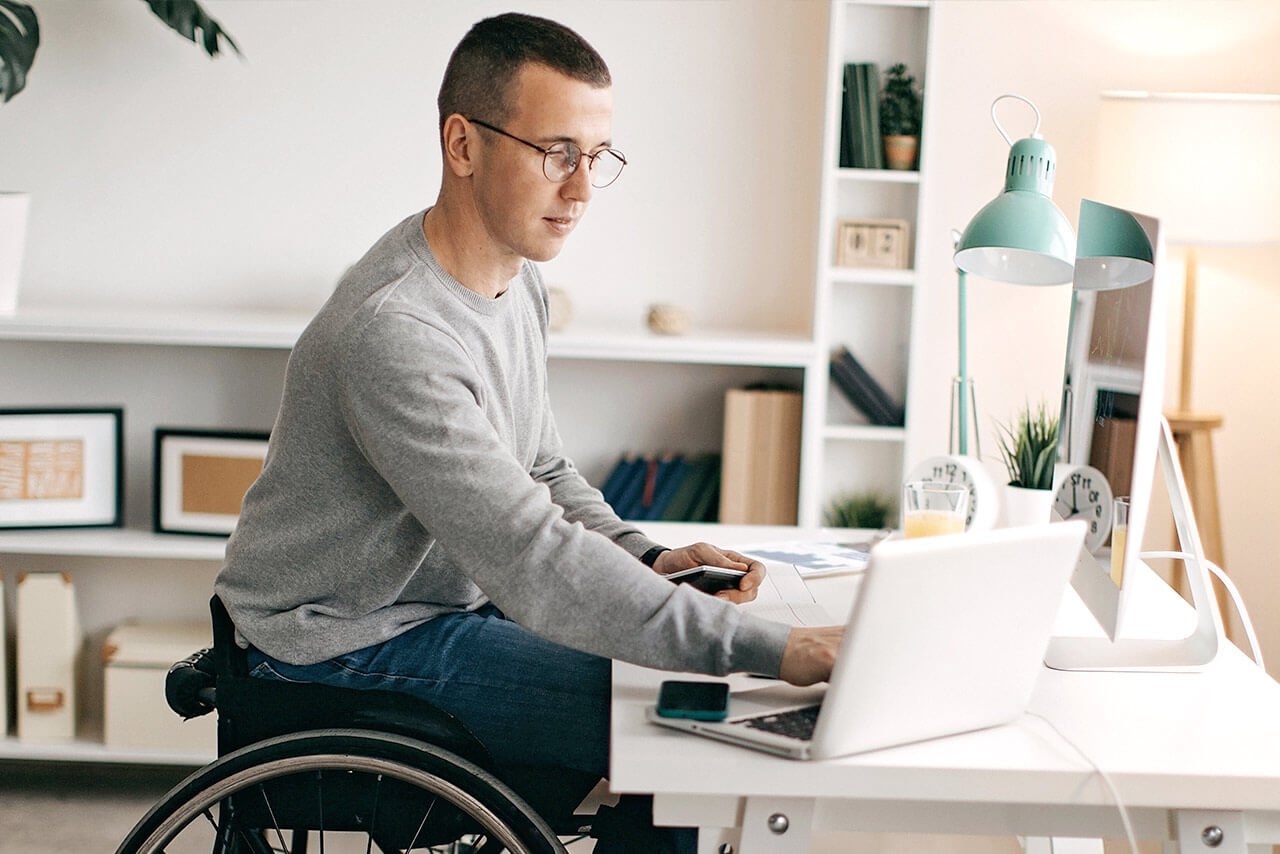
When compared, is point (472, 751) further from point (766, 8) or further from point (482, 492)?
point (766, 8)

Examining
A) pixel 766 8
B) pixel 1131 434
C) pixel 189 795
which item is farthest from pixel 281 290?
pixel 1131 434

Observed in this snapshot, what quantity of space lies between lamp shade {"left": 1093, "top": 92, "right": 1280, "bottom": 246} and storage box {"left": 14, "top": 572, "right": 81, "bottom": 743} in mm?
2410

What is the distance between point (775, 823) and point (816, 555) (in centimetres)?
81

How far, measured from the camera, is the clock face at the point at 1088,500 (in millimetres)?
1504

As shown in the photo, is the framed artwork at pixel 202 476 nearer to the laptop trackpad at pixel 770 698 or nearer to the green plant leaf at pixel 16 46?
the green plant leaf at pixel 16 46

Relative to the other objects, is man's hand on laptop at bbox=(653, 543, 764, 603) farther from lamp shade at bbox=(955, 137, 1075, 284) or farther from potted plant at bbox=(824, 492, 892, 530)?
potted plant at bbox=(824, 492, 892, 530)

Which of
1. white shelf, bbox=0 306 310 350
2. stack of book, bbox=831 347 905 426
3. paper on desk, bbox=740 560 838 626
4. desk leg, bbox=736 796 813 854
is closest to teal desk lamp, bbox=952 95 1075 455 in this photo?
paper on desk, bbox=740 560 838 626

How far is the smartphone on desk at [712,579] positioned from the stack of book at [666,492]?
4.04 ft

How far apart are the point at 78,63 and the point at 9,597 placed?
123 centimetres

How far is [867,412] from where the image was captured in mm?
3000

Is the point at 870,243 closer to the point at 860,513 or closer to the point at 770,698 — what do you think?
the point at 860,513

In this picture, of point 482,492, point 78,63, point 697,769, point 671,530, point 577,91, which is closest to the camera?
point 697,769

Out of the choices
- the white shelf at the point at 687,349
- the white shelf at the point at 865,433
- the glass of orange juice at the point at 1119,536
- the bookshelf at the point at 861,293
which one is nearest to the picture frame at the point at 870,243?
the bookshelf at the point at 861,293

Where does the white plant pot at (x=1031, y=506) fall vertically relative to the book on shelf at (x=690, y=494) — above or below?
above
